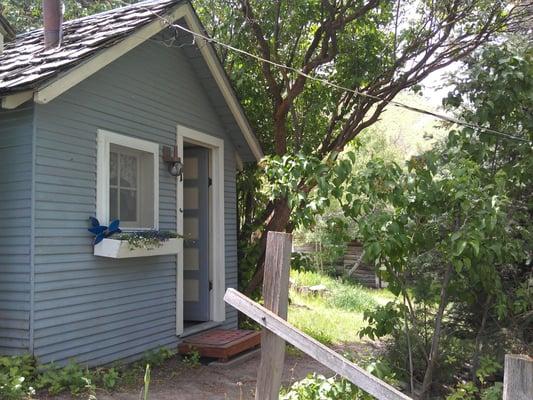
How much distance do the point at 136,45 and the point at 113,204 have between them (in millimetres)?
1766

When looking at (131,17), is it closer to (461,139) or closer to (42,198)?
(42,198)

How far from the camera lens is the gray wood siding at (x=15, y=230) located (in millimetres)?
4832

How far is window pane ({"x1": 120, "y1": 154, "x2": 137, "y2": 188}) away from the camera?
6.08m

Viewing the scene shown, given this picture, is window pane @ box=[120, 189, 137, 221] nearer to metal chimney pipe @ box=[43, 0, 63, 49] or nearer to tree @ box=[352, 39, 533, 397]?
metal chimney pipe @ box=[43, 0, 63, 49]

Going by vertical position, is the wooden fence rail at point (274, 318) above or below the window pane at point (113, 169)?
below

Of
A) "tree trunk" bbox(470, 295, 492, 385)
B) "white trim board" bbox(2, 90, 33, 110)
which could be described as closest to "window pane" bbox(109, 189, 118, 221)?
"white trim board" bbox(2, 90, 33, 110)

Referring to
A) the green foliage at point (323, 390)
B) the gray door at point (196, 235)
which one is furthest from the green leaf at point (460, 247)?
the gray door at point (196, 235)

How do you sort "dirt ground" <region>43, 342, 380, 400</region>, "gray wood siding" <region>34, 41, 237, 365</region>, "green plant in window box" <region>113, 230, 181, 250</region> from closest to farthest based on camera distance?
1. "gray wood siding" <region>34, 41, 237, 365</region>
2. "dirt ground" <region>43, 342, 380, 400</region>
3. "green plant in window box" <region>113, 230, 181, 250</region>

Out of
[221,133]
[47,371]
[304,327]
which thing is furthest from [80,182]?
[304,327]

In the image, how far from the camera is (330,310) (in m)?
11.7

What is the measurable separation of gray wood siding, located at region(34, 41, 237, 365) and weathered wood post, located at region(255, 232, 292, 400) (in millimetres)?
2818

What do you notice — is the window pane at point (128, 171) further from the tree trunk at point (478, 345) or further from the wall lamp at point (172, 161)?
the tree trunk at point (478, 345)

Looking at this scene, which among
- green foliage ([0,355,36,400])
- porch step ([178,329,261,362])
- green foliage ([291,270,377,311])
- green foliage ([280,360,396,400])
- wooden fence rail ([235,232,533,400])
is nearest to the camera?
wooden fence rail ([235,232,533,400])

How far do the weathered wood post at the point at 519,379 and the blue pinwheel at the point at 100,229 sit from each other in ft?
13.8
